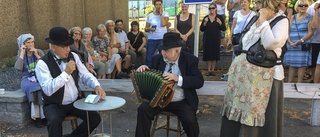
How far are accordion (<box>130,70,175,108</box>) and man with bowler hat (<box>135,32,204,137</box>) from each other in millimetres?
101

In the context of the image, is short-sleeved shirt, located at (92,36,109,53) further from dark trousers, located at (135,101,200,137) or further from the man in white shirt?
dark trousers, located at (135,101,200,137)

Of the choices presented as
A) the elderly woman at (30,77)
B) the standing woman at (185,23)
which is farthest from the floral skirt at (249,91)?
the standing woman at (185,23)

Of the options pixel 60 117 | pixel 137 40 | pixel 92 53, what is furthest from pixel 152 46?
pixel 60 117

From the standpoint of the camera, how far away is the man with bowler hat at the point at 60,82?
315 cm

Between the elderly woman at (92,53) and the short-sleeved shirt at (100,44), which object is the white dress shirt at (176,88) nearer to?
the elderly woman at (92,53)

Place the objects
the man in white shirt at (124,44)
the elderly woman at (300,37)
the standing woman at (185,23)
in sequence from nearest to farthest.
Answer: the elderly woman at (300,37) < the standing woman at (185,23) < the man in white shirt at (124,44)

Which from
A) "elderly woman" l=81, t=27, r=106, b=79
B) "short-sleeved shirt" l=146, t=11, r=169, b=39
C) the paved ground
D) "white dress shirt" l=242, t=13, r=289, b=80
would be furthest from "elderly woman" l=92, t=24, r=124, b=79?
"white dress shirt" l=242, t=13, r=289, b=80

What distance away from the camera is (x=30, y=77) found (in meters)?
4.46

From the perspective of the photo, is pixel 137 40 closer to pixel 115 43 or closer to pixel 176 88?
pixel 115 43

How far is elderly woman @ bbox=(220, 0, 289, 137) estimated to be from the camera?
2.80 metres

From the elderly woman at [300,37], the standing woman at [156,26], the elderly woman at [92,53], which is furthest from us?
the standing woman at [156,26]

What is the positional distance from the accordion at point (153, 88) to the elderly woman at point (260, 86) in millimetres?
648

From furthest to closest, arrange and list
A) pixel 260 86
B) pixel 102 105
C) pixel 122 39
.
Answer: pixel 122 39 < pixel 102 105 < pixel 260 86

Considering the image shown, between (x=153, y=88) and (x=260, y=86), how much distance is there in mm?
1085
